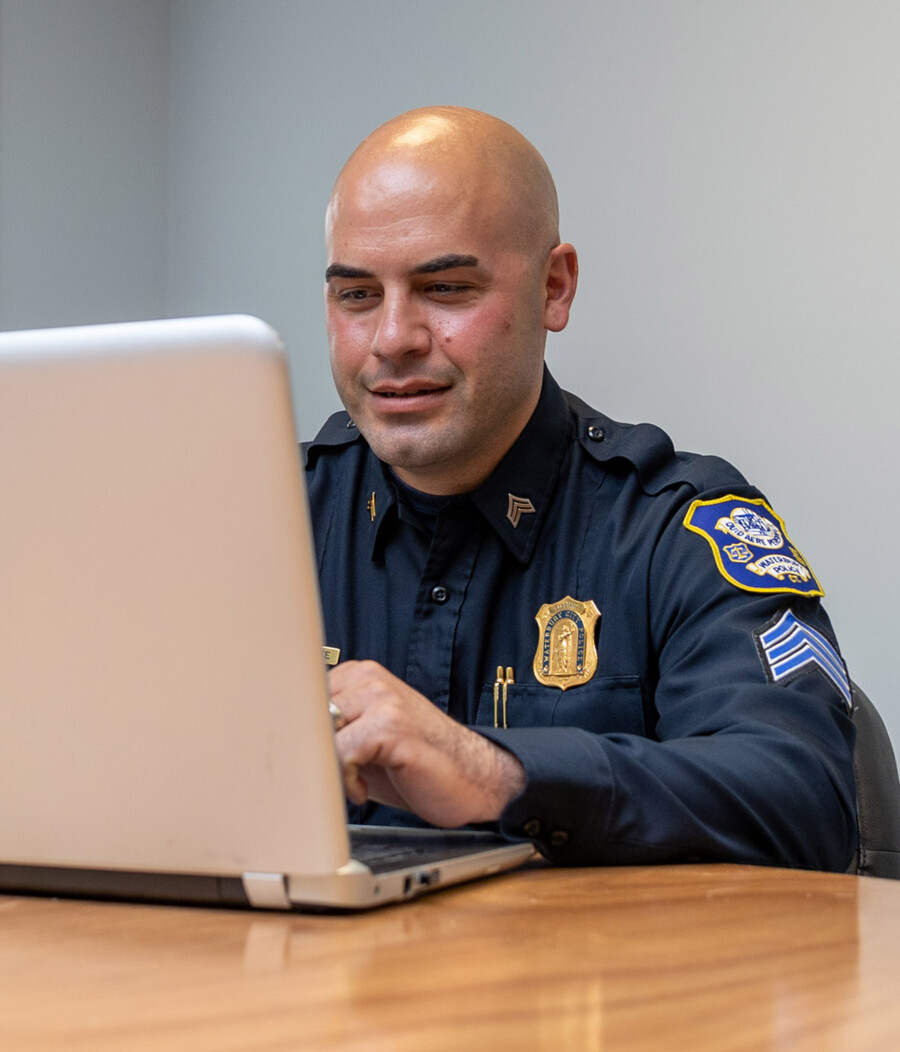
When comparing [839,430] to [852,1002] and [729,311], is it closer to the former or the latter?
[729,311]

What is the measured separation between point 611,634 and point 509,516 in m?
0.19

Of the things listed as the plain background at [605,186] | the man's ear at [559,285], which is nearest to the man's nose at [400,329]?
the plain background at [605,186]

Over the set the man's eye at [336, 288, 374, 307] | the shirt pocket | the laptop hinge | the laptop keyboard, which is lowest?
the shirt pocket

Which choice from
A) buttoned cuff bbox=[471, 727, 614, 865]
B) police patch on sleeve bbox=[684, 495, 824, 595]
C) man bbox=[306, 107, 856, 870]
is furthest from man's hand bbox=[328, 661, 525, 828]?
police patch on sleeve bbox=[684, 495, 824, 595]

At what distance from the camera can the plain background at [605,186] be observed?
1.88m

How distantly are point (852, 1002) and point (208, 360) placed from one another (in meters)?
0.43

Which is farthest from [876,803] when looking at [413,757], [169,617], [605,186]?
[605,186]

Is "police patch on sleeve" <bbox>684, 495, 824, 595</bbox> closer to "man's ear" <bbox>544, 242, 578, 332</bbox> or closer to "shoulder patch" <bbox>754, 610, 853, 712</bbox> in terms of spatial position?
"shoulder patch" <bbox>754, 610, 853, 712</bbox>

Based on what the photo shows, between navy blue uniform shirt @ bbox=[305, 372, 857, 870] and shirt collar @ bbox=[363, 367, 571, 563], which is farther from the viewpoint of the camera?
shirt collar @ bbox=[363, 367, 571, 563]

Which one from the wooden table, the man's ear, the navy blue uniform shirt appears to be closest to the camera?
the wooden table

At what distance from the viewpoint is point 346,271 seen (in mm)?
1509

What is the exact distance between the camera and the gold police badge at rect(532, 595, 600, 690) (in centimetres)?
140

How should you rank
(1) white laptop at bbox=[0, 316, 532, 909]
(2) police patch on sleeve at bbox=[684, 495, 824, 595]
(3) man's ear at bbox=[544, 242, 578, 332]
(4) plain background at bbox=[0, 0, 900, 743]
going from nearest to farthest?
(1) white laptop at bbox=[0, 316, 532, 909] < (2) police patch on sleeve at bbox=[684, 495, 824, 595] < (3) man's ear at bbox=[544, 242, 578, 332] < (4) plain background at bbox=[0, 0, 900, 743]

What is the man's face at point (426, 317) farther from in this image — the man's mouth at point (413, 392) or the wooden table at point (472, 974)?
the wooden table at point (472, 974)
